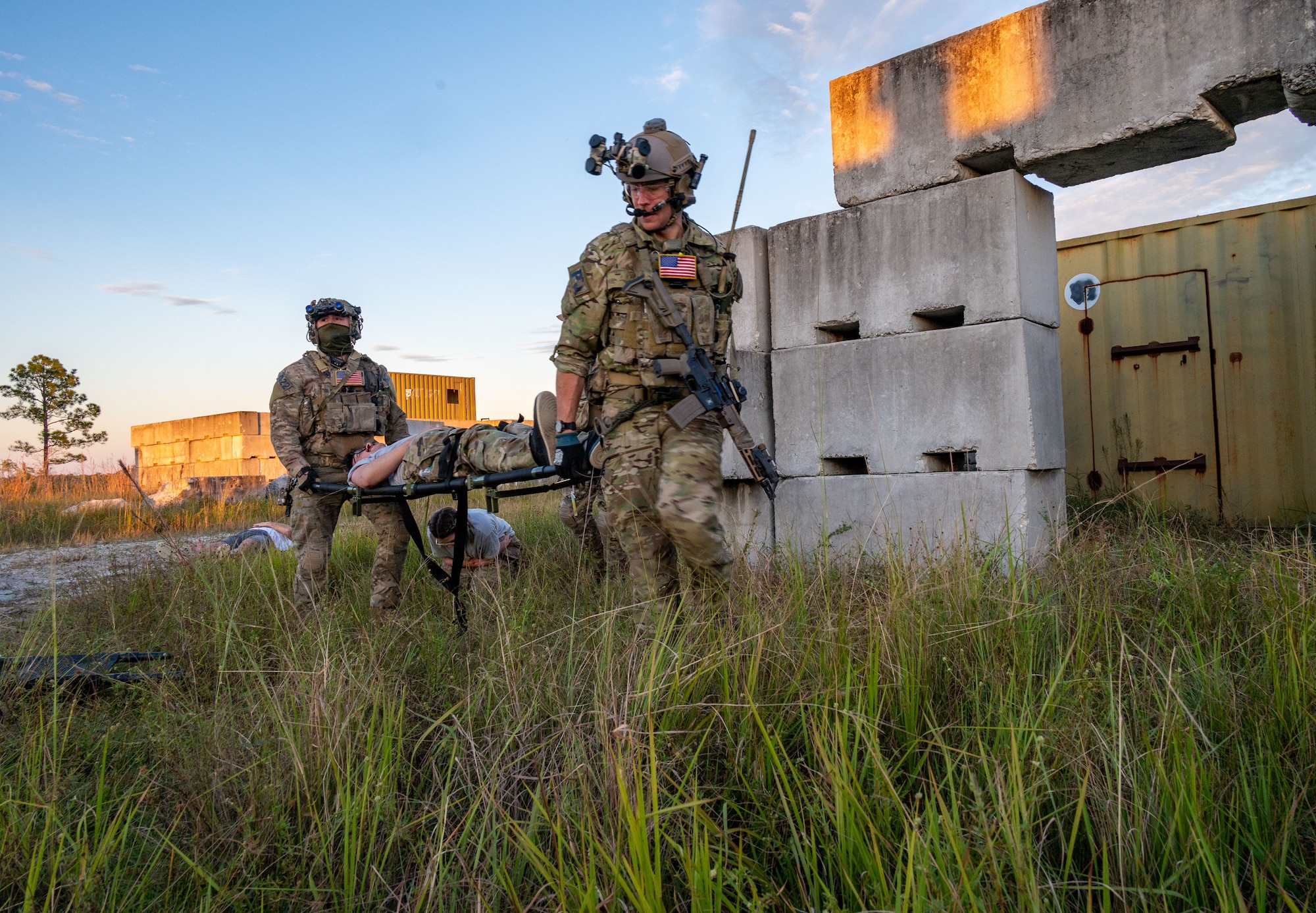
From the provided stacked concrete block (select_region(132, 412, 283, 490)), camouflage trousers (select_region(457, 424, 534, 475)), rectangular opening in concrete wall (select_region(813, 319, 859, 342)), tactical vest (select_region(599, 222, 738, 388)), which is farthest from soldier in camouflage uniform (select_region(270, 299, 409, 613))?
stacked concrete block (select_region(132, 412, 283, 490))

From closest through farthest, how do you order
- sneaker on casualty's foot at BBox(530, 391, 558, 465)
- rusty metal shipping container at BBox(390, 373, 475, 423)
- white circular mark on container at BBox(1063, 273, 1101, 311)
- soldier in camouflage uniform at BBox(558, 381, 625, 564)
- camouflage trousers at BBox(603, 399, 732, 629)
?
1. camouflage trousers at BBox(603, 399, 732, 629)
2. sneaker on casualty's foot at BBox(530, 391, 558, 465)
3. soldier in camouflage uniform at BBox(558, 381, 625, 564)
4. white circular mark on container at BBox(1063, 273, 1101, 311)
5. rusty metal shipping container at BBox(390, 373, 475, 423)

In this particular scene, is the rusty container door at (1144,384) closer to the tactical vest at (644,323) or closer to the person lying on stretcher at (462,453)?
the tactical vest at (644,323)

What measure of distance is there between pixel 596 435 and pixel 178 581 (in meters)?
2.42

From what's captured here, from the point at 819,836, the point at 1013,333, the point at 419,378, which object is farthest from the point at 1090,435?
the point at 419,378

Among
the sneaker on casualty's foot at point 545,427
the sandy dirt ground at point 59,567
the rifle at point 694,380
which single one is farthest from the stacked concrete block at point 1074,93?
the sandy dirt ground at point 59,567

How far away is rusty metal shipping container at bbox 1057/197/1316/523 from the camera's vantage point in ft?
16.0

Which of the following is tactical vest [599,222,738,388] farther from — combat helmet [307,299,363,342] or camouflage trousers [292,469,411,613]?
combat helmet [307,299,363,342]

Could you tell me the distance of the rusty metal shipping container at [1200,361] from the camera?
16.0 feet

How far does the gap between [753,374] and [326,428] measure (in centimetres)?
237

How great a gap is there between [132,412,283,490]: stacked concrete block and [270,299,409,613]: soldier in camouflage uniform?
14.7 m

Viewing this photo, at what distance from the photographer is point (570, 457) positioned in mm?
3094

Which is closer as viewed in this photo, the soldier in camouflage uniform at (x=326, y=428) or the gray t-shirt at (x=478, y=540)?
the soldier in camouflage uniform at (x=326, y=428)

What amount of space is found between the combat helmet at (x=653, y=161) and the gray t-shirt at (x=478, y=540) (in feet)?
6.84

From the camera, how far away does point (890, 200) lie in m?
3.84
